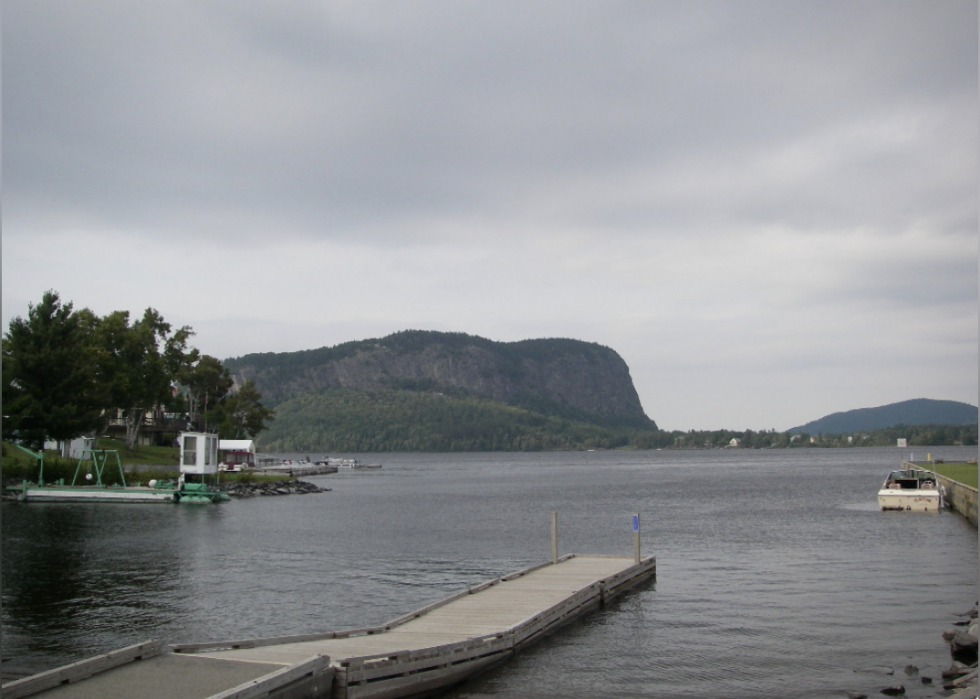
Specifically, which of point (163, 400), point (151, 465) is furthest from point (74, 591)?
point (163, 400)

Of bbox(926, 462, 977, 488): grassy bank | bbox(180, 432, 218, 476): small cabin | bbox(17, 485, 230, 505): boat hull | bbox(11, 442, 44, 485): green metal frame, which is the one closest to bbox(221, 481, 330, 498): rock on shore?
bbox(180, 432, 218, 476): small cabin

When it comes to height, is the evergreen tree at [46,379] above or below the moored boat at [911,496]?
above

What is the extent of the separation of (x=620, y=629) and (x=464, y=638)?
5.73 metres

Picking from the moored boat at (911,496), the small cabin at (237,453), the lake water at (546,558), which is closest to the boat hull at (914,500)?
the moored boat at (911,496)

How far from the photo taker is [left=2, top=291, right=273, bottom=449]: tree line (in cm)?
6147

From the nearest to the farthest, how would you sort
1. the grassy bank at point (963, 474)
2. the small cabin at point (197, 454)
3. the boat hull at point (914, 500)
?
1. the boat hull at point (914, 500)
2. the grassy bank at point (963, 474)
3. the small cabin at point (197, 454)

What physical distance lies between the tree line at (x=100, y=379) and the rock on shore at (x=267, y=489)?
12243 millimetres

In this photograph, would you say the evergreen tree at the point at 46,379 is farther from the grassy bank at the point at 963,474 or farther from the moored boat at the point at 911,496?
the grassy bank at the point at 963,474

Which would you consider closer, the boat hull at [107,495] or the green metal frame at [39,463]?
the boat hull at [107,495]

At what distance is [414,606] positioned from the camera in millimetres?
25203

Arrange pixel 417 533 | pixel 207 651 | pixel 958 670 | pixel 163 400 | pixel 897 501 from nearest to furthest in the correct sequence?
pixel 207 651 < pixel 958 670 < pixel 417 533 < pixel 897 501 < pixel 163 400

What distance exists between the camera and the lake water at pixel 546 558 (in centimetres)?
1836

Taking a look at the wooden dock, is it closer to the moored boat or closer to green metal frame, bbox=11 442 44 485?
the moored boat

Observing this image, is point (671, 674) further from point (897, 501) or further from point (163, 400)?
point (163, 400)
